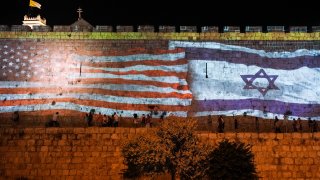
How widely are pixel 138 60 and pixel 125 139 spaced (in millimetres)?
9039

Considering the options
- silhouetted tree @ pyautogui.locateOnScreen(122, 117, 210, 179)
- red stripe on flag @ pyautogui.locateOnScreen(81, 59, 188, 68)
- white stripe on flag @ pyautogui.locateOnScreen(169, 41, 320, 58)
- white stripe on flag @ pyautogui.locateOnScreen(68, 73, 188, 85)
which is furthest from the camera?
white stripe on flag @ pyautogui.locateOnScreen(169, 41, 320, 58)

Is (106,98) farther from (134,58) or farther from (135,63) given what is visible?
(134,58)

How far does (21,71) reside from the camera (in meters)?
24.0

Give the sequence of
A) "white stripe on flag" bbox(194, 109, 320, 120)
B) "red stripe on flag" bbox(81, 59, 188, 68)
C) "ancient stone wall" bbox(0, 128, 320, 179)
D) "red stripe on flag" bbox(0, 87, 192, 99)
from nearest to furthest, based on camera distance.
Result: 1. "ancient stone wall" bbox(0, 128, 320, 179)
2. "white stripe on flag" bbox(194, 109, 320, 120)
3. "red stripe on flag" bbox(0, 87, 192, 99)
4. "red stripe on flag" bbox(81, 59, 188, 68)

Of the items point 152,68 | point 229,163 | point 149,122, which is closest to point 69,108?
point 152,68

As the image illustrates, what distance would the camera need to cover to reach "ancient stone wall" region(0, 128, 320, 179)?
50.8 feet

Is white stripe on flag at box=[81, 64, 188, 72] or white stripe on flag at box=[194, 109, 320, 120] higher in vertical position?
white stripe on flag at box=[81, 64, 188, 72]

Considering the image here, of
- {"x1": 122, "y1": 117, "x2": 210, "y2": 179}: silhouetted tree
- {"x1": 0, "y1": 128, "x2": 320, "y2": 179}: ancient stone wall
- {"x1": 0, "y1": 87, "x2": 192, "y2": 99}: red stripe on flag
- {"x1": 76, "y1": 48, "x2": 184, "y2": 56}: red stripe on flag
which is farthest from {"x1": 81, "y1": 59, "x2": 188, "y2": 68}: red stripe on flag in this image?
{"x1": 122, "y1": 117, "x2": 210, "y2": 179}: silhouetted tree

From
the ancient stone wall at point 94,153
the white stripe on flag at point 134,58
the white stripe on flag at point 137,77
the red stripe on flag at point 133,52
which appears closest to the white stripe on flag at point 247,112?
the white stripe on flag at point 137,77

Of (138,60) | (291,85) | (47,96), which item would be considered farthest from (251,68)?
(47,96)

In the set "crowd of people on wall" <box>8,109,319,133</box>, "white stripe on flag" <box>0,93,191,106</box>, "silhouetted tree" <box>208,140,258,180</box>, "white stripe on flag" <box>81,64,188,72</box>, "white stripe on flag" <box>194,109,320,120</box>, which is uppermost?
"white stripe on flag" <box>81,64,188,72</box>

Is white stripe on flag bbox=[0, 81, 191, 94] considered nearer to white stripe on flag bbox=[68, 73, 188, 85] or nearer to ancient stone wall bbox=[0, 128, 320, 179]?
white stripe on flag bbox=[68, 73, 188, 85]

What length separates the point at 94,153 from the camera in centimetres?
1564

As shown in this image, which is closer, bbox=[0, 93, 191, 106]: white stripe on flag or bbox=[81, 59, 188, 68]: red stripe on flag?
bbox=[0, 93, 191, 106]: white stripe on flag
